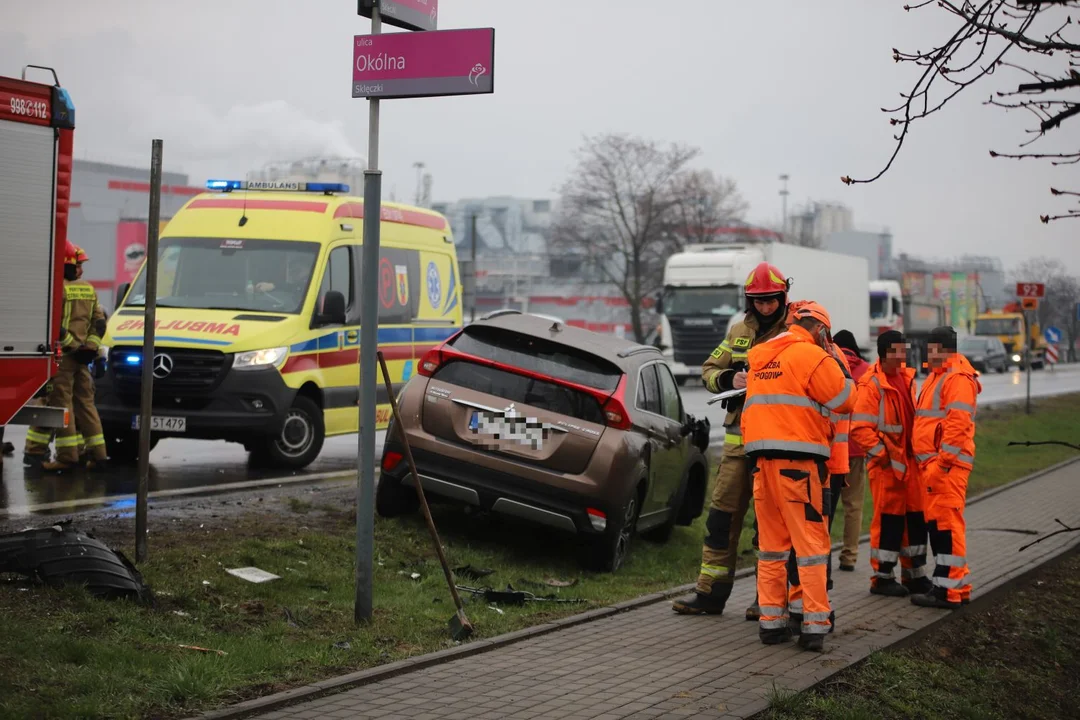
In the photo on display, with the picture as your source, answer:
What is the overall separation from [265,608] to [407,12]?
3.30 metres

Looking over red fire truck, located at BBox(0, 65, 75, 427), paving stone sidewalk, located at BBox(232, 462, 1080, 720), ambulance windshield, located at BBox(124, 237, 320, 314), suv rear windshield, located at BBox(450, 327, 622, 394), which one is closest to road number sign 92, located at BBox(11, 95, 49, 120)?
red fire truck, located at BBox(0, 65, 75, 427)

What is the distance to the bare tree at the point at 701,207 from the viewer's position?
65.2 metres

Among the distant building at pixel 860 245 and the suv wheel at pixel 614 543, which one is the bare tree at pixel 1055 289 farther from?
the suv wheel at pixel 614 543

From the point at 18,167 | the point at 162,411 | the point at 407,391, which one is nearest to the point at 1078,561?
the point at 407,391

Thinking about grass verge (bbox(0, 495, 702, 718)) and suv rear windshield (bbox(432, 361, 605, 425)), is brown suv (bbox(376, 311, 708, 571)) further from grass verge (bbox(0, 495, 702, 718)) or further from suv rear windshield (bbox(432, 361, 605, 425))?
grass verge (bbox(0, 495, 702, 718))

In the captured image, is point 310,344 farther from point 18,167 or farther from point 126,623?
point 126,623

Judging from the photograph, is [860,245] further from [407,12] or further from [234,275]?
[407,12]

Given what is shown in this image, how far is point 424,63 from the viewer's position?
6.83 metres

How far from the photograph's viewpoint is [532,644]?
23.3 ft

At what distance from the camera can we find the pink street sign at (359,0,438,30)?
700cm

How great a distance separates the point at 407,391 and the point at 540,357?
976 millimetres

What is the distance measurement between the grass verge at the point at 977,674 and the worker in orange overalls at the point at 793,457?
54cm

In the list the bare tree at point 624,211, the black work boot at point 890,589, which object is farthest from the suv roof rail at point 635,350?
the bare tree at point 624,211

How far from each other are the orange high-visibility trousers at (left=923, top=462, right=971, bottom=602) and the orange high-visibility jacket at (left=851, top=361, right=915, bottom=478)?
33 cm
